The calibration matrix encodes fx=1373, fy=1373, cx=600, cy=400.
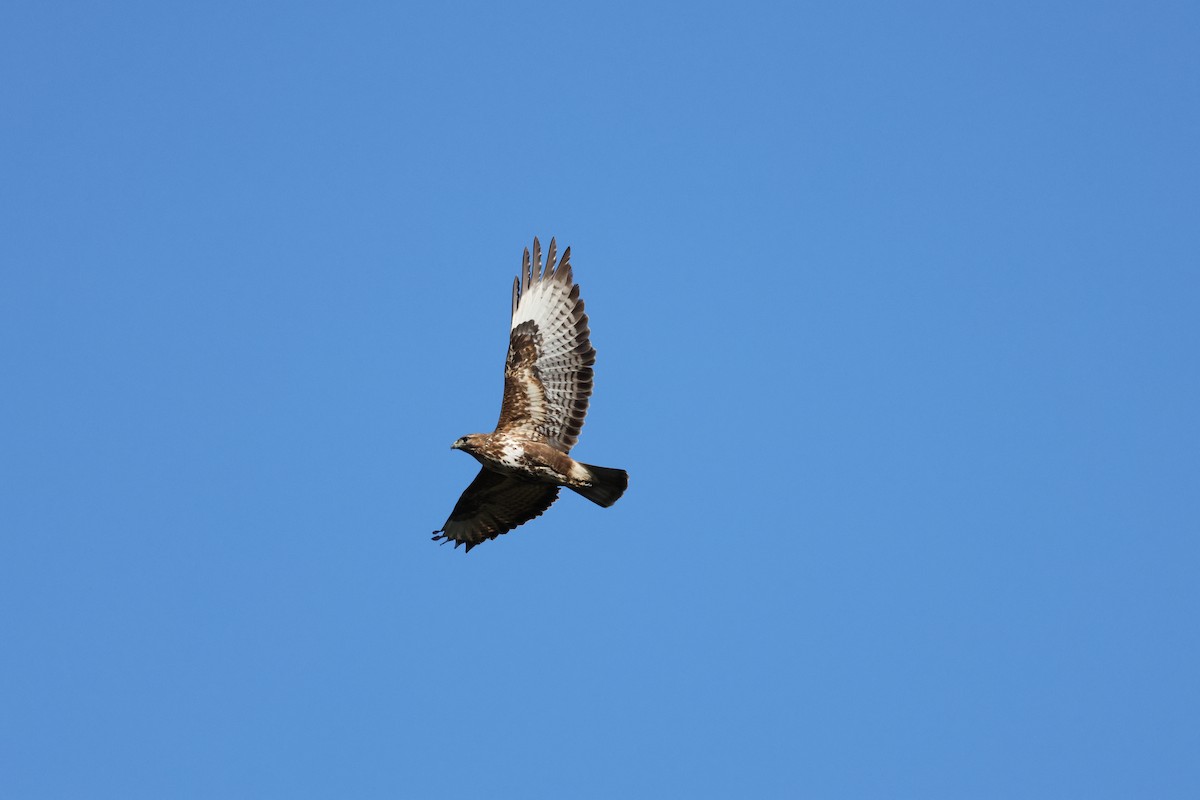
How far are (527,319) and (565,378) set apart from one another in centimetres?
76

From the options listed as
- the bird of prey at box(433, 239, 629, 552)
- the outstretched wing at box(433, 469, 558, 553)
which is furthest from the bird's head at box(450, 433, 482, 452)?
the outstretched wing at box(433, 469, 558, 553)

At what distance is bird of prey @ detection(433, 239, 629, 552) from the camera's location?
45.4ft

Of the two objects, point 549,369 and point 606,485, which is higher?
point 549,369

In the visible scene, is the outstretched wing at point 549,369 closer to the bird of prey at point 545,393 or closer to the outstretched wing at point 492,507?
the bird of prey at point 545,393

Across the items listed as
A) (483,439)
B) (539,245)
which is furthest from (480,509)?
(539,245)

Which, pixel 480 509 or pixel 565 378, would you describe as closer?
pixel 565 378

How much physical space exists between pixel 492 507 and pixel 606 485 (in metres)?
2.04

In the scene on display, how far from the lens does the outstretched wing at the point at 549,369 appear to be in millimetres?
14141

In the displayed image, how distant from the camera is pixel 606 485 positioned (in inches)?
541

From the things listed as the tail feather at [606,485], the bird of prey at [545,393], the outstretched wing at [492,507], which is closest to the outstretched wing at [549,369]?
the bird of prey at [545,393]

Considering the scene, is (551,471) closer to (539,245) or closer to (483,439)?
(483,439)

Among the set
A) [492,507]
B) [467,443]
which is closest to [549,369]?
[467,443]

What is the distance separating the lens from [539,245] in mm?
14617

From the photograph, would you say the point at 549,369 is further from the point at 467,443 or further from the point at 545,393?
the point at 467,443
